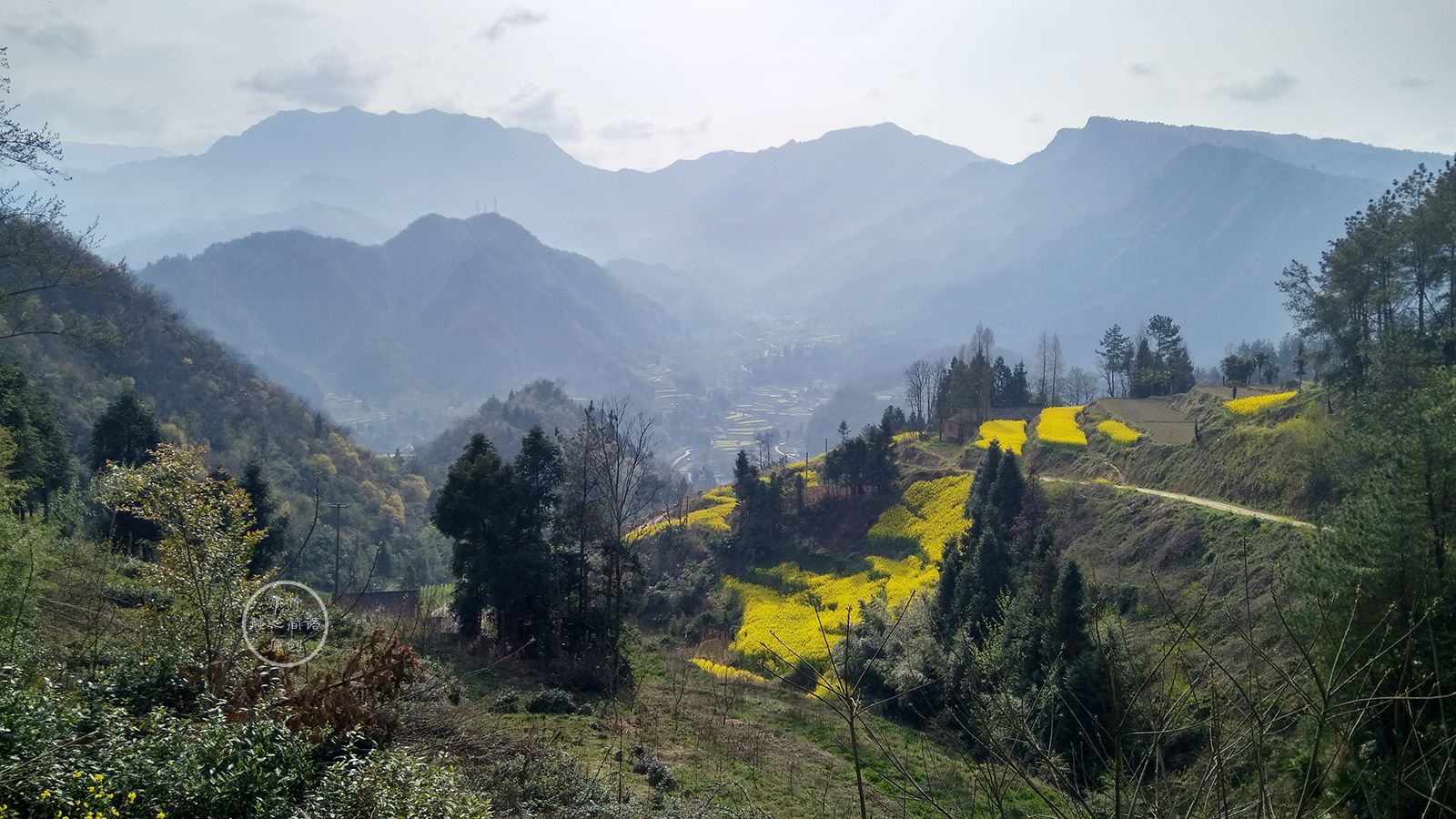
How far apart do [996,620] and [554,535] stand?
1306 centimetres

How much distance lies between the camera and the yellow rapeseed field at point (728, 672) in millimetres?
25156

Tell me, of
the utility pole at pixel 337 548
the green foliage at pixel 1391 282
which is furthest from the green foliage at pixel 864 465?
the utility pole at pixel 337 548

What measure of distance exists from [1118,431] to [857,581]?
15.8m

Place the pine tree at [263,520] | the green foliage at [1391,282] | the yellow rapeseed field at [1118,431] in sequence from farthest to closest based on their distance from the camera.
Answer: the yellow rapeseed field at [1118,431]
the green foliage at [1391,282]
the pine tree at [263,520]

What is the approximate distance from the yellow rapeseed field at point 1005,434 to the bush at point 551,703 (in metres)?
33.3

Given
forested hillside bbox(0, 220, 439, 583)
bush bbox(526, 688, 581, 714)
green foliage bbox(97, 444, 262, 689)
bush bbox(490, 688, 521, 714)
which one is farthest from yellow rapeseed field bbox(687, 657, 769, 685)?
forested hillside bbox(0, 220, 439, 583)

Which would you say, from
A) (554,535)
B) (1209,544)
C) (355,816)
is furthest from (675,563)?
(355,816)

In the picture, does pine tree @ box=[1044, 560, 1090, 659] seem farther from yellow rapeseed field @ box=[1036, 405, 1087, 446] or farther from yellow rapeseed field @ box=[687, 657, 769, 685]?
yellow rapeseed field @ box=[1036, 405, 1087, 446]

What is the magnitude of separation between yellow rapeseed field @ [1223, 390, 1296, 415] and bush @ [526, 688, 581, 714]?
103 feet

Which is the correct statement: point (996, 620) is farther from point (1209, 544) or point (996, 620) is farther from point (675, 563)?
point (675, 563)

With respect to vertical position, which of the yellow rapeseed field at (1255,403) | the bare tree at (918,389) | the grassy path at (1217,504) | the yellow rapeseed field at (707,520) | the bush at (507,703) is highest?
the bare tree at (918,389)

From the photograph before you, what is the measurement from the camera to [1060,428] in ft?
148

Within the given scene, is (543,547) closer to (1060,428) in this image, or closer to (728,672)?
(728,672)

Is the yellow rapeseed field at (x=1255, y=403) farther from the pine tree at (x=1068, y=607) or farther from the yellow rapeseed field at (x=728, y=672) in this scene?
the yellow rapeseed field at (x=728, y=672)
